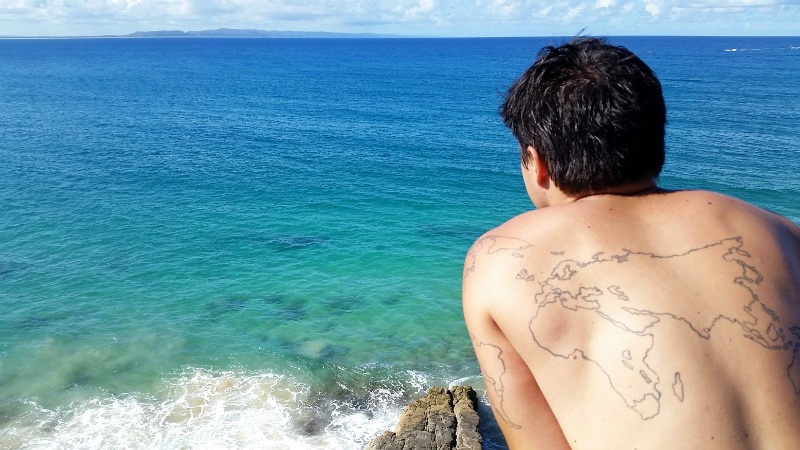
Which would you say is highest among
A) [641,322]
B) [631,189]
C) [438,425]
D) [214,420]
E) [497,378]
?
[631,189]

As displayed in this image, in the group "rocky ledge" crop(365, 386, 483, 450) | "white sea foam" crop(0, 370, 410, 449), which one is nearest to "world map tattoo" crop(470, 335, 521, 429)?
"rocky ledge" crop(365, 386, 483, 450)

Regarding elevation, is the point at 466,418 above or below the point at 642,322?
below

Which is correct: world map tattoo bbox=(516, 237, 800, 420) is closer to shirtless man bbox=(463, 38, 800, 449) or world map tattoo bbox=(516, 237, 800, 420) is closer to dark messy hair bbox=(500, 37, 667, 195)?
shirtless man bbox=(463, 38, 800, 449)

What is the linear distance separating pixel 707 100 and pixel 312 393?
56348 millimetres

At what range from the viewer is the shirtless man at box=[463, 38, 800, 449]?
6.15 ft

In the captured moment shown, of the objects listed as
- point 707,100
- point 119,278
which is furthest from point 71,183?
point 707,100

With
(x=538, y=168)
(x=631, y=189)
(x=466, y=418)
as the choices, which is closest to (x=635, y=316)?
(x=631, y=189)

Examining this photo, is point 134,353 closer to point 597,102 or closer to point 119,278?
point 119,278

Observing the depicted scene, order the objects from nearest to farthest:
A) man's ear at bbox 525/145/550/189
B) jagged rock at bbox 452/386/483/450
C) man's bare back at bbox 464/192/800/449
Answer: man's bare back at bbox 464/192/800/449 < man's ear at bbox 525/145/550/189 < jagged rock at bbox 452/386/483/450

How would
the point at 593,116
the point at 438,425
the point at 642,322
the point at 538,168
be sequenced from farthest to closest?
the point at 438,425 → the point at 538,168 → the point at 593,116 → the point at 642,322

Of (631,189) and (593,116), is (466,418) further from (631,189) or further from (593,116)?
(593,116)

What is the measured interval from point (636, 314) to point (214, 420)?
14.1 meters

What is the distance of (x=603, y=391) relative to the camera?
196 centimetres

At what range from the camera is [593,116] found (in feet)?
7.11
